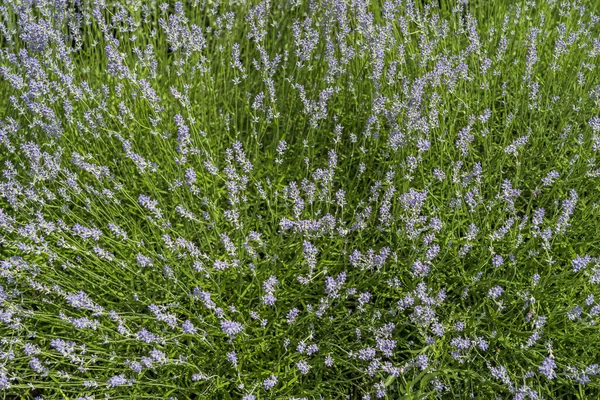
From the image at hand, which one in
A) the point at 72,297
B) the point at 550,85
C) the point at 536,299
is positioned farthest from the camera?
the point at 550,85

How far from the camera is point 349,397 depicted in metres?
2.72

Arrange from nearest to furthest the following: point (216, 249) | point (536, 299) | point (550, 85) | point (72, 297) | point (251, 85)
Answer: point (72, 297)
point (536, 299)
point (216, 249)
point (550, 85)
point (251, 85)

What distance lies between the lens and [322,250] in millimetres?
2943

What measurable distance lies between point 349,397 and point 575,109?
189 centimetres

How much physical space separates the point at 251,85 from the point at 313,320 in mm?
1769

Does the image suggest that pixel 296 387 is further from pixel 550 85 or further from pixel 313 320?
pixel 550 85

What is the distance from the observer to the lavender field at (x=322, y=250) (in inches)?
99.1

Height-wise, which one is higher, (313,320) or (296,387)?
(313,320)

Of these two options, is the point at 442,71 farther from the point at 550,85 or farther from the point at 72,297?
the point at 72,297

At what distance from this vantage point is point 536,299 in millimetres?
2645

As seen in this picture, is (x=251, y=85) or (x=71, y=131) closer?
(x=71, y=131)

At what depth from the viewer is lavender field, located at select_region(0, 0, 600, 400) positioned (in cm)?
252

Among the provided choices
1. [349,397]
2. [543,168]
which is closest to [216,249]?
[349,397]

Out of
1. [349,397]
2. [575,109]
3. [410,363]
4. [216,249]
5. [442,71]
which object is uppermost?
[442,71]
